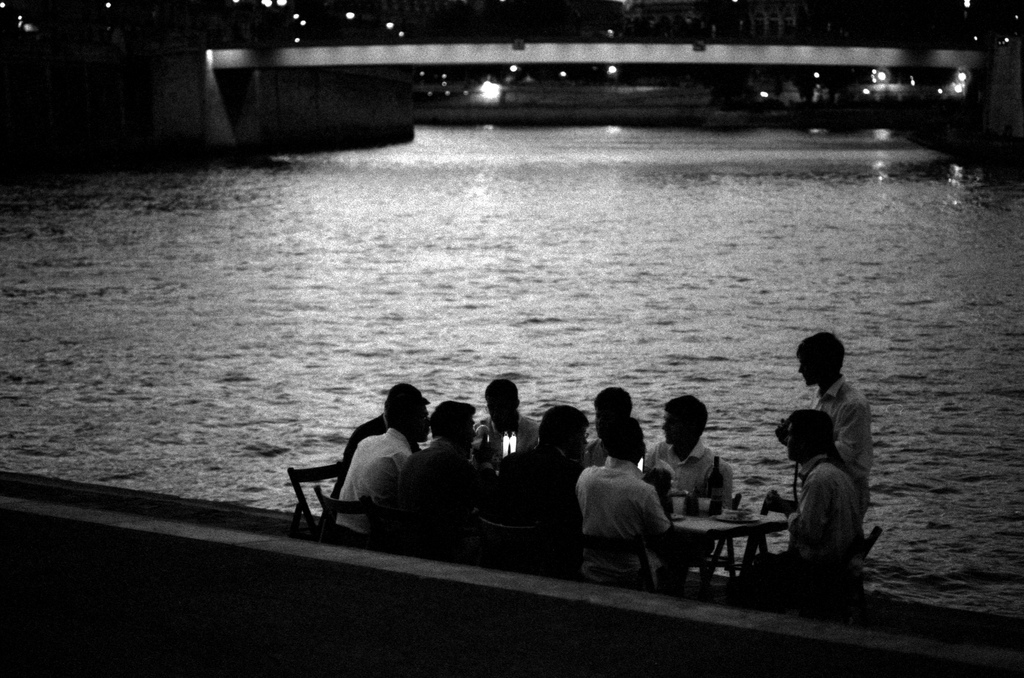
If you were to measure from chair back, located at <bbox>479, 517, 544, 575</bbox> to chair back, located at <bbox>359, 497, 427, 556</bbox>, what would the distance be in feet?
1.13

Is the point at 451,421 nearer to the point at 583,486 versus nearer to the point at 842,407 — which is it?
the point at 583,486

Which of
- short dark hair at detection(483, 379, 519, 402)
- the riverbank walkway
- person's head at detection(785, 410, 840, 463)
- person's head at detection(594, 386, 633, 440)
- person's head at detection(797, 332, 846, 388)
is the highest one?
person's head at detection(797, 332, 846, 388)

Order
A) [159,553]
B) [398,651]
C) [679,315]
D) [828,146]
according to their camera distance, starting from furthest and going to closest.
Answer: [828,146] → [679,315] → [159,553] → [398,651]

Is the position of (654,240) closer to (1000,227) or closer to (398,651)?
(1000,227)

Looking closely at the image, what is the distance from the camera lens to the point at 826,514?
277 inches

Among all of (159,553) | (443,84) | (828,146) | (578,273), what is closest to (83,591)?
(159,553)

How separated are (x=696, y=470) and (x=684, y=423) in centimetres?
26

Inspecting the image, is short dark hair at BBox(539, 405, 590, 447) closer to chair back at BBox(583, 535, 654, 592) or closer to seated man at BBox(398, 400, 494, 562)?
seated man at BBox(398, 400, 494, 562)

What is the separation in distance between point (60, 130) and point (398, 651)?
6374 cm

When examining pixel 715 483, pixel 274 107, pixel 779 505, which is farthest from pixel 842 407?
pixel 274 107

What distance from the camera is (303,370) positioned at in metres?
19.5

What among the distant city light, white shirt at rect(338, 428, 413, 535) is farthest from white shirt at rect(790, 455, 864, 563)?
the distant city light

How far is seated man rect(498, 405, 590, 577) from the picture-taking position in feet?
24.3

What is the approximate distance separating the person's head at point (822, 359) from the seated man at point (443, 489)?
172 centimetres
